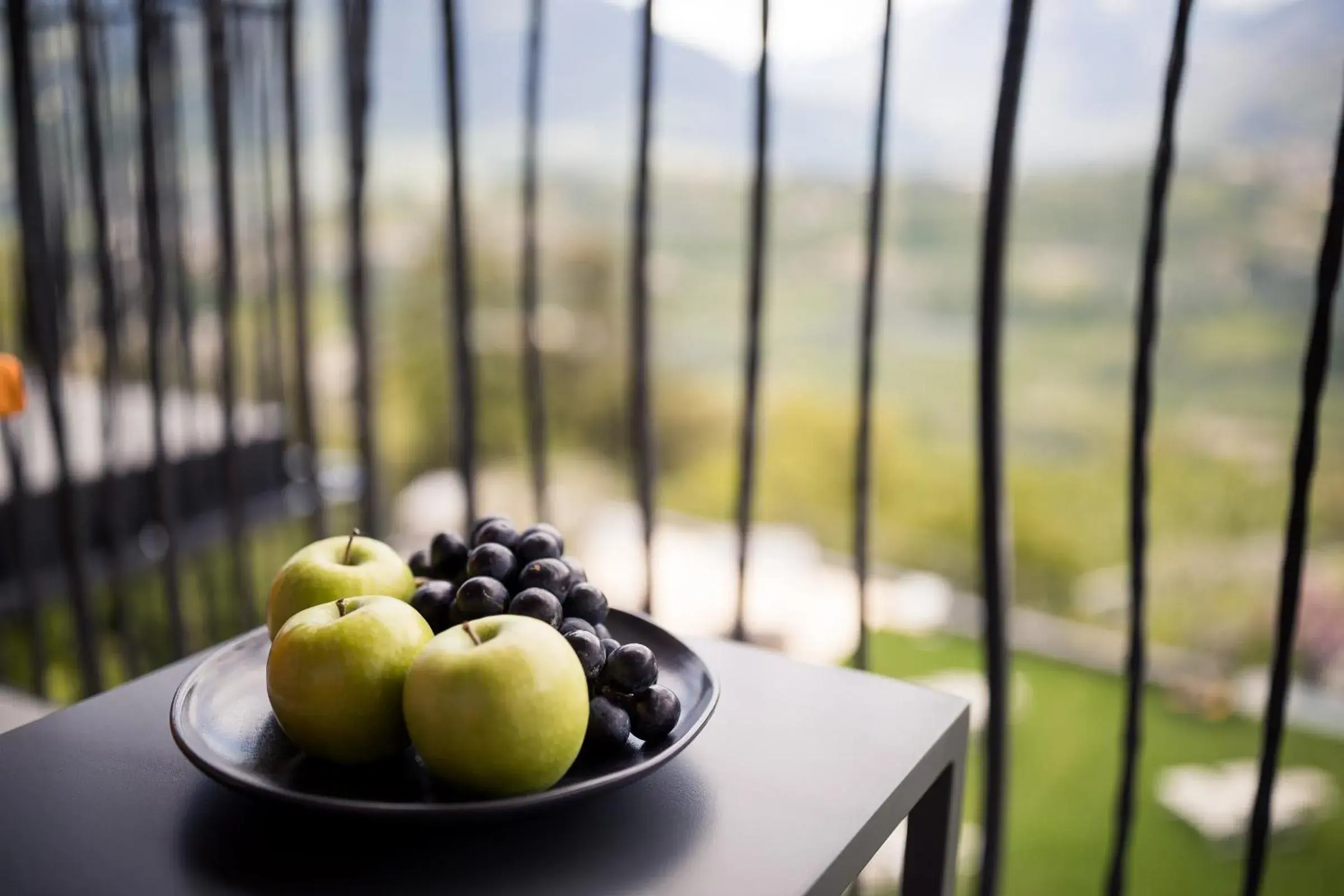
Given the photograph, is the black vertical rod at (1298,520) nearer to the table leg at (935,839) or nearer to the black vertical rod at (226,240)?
the table leg at (935,839)

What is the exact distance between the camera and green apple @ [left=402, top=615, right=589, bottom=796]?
1.70ft

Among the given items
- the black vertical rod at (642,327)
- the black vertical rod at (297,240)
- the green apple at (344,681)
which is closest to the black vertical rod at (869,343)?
the black vertical rod at (642,327)

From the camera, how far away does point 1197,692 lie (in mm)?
8297

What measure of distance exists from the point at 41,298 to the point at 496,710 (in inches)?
45.9

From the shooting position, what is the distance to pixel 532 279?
121 cm

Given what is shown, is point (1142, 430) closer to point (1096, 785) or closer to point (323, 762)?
point (323, 762)

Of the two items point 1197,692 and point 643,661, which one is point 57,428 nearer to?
point 643,661

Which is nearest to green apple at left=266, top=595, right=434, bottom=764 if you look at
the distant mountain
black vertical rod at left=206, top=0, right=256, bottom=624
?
black vertical rod at left=206, top=0, right=256, bottom=624

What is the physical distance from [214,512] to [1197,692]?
794 cm

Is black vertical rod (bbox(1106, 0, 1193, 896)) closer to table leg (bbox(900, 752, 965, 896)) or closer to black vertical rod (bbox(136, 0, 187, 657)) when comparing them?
table leg (bbox(900, 752, 965, 896))

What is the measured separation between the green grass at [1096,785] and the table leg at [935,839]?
242 inches

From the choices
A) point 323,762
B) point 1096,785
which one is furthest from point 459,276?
point 1096,785

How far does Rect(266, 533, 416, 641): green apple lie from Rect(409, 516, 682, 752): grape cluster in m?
0.02

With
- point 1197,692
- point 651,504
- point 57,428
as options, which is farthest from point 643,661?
point 1197,692
